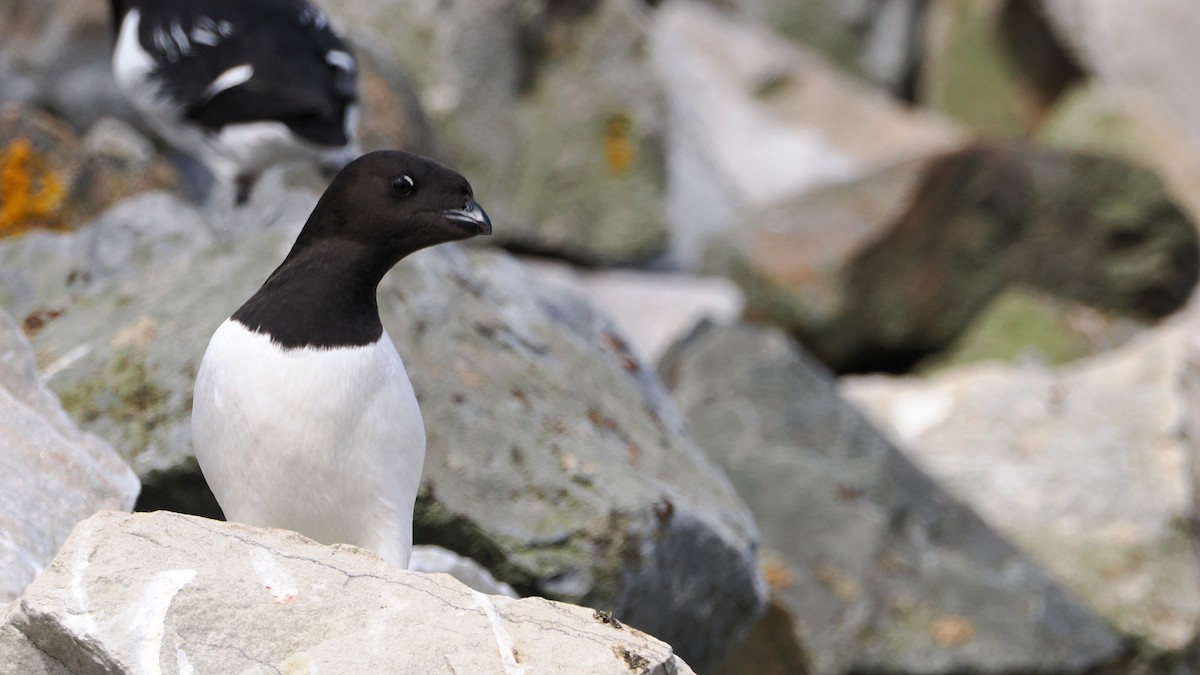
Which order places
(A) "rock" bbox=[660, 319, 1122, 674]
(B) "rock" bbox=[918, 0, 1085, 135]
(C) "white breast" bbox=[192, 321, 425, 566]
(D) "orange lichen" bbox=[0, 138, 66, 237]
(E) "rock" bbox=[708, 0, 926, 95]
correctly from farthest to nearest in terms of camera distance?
(E) "rock" bbox=[708, 0, 926, 95], (B) "rock" bbox=[918, 0, 1085, 135], (A) "rock" bbox=[660, 319, 1122, 674], (D) "orange lichen" bbox=[0, 138, 66, 237], (C) "white breast" bbox=[192, 321, 425, 566]

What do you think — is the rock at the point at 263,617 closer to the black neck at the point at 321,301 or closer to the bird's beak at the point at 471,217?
the black neck at the point at 321,301

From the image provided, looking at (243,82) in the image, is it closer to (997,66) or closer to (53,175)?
→ (53,175)

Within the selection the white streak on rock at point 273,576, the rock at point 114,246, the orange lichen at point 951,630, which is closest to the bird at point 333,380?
the white streak on rock at point 273,576

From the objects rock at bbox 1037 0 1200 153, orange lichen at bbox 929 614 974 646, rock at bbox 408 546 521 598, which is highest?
rock at bbox 408 546 521 598

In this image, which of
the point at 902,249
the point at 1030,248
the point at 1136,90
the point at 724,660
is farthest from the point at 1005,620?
the point at 1136,90

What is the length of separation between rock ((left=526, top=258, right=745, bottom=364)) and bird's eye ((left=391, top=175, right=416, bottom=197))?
673 centimetres

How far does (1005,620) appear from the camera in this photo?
7.98m

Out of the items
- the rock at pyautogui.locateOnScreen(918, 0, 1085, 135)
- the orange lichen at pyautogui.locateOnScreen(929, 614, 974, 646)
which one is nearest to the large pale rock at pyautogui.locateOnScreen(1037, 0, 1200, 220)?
the rock at pyautogui.locateOnScreen(918, 0, 1085, 135)

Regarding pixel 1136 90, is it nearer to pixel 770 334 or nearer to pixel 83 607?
pixel 770 334

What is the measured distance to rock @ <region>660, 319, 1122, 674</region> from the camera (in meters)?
7.84

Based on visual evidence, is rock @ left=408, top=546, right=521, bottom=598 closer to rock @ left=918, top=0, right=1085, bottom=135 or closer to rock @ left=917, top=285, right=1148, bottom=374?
rock @ left=917, top=285, right=1148, bottom=374

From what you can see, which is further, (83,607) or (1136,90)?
(1136,90)

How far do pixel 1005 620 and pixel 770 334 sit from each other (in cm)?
217

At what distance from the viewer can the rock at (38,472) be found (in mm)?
4141
